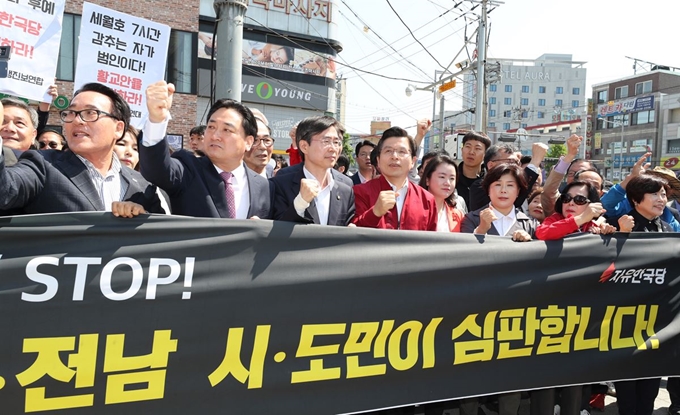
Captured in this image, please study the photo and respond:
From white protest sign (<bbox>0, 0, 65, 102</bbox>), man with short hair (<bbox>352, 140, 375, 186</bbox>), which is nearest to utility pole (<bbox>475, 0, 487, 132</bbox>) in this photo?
man with short hair (<bbox>352, 140, 375, 186</bbox>)

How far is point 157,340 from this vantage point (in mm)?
2184

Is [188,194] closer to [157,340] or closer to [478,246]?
[157,340]

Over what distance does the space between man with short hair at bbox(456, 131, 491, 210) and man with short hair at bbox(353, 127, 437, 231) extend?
62.2 inches

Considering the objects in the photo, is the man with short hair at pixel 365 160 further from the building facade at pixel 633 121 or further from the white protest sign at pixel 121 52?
the building facade at pixel 633 121

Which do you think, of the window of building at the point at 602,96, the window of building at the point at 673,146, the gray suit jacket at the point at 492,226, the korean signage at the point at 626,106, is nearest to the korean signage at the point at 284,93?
the gray suit jacket at the point at 492,226

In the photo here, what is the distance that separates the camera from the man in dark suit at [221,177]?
2.57m

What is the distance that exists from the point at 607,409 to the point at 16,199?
4.10 meters

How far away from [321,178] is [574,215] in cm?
160

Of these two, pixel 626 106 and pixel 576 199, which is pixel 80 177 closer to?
pixel 576 199

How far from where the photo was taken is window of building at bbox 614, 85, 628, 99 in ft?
176

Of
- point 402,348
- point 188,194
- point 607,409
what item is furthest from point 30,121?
→ point 607,409

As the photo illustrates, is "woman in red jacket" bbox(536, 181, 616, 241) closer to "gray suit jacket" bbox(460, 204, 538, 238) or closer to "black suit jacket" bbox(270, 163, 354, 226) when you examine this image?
"gray suit jacket" bbox(460, 204, 538, 238)

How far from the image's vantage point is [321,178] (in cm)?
307

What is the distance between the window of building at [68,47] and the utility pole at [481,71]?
1131 centimetres
